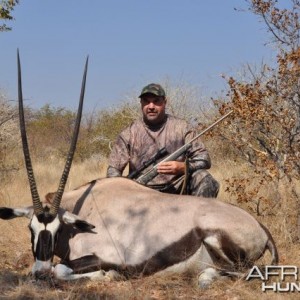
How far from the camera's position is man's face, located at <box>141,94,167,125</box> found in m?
5.43

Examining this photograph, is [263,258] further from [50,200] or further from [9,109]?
[9,109]

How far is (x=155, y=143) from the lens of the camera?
5.42 metres

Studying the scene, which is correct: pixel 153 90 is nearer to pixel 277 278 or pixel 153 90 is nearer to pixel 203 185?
pixel 203 185

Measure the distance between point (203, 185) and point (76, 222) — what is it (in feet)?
4.70

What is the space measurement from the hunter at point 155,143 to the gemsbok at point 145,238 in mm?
1136

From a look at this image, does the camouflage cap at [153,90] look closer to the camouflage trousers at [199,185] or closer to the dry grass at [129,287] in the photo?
the camouflage trousers at [199,185]

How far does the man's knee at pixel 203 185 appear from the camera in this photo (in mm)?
4934

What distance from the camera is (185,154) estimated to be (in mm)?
5281

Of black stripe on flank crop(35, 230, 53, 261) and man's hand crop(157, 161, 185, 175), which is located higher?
man's hand crop(157, 161, 185, 175)

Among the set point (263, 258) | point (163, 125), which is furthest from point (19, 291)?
point (163, 125)

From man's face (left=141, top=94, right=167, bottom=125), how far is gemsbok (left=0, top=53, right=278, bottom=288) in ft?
4.89

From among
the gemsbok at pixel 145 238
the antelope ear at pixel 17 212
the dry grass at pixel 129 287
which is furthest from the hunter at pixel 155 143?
the antelope ear at pixel 17 212

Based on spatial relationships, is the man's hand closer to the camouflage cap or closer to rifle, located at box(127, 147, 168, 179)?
rifle, located at box(127, 147, 168, 179)

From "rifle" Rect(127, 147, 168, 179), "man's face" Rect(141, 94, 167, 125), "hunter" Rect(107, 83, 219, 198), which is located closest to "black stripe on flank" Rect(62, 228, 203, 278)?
"hunter" Rect(107, 83, 219, 198)
